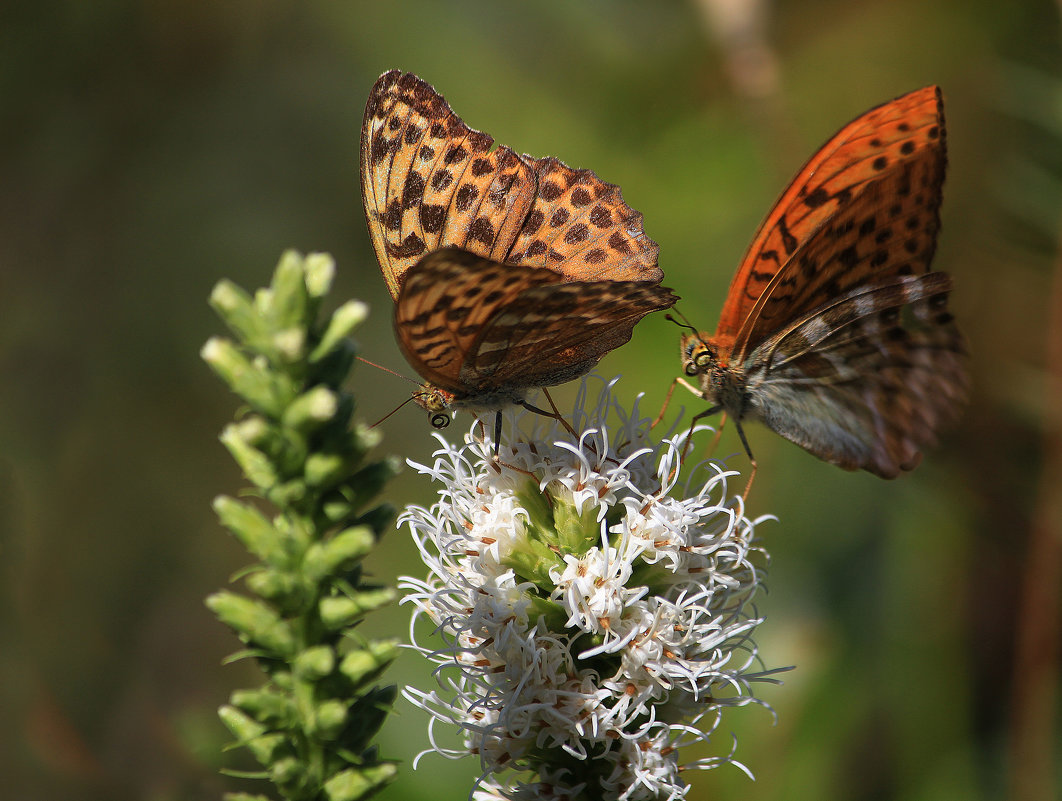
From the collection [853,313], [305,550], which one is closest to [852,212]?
[853,313]

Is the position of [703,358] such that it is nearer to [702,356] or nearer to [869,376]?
[702,356]

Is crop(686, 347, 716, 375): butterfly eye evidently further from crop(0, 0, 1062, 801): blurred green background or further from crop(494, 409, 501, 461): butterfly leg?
crop(0, 0, 1062, 801): blurred green background

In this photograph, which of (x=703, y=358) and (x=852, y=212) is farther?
(x=703, y=358)

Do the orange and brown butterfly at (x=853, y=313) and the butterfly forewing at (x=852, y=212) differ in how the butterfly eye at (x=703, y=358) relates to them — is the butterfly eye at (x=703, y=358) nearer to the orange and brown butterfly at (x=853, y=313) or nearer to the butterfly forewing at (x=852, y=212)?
the orange and brown butterfly at (x=853, y=313)

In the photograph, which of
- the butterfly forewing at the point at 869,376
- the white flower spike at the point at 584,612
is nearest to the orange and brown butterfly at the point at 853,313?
the butterfly forewing at the point at 869,376

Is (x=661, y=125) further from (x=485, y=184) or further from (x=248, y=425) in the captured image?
(x=248, y=425)

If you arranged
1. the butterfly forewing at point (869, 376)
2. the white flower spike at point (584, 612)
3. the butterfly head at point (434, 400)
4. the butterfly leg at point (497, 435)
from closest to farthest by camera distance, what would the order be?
the white flower spike at point (584, 612), the butterfly leg at point (497, 435), the butterfly head at point (434, 400), the butterfly forewing at point (869, 376)
